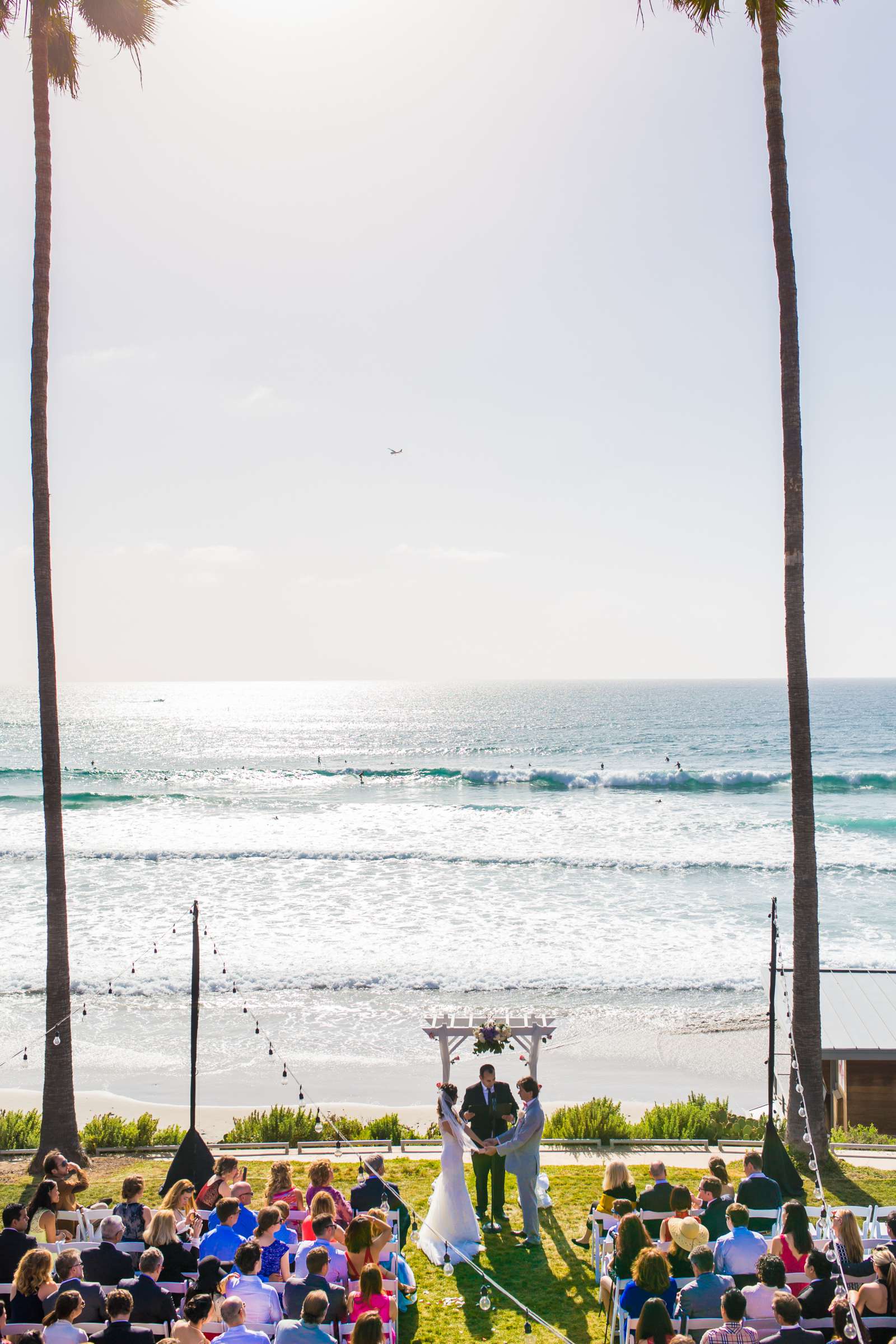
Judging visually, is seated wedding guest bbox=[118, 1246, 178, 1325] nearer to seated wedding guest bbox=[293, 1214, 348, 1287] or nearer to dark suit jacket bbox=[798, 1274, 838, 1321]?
seated wedding guest bbox=[293, 1214, 348, 1287]

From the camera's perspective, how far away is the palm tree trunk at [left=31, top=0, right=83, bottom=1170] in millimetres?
10805

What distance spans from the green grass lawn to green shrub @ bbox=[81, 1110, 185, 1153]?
1.41 feet

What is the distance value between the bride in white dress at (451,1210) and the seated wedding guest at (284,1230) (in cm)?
184

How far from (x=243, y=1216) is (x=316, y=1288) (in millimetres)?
1380

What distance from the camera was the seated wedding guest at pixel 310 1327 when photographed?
5605mm

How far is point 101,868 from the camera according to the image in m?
37.4

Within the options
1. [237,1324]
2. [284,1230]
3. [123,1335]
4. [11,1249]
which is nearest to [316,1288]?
[237,1324]

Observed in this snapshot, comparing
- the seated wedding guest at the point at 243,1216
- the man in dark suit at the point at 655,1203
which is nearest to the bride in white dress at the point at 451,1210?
the man in dark suit at the point at 655,1203

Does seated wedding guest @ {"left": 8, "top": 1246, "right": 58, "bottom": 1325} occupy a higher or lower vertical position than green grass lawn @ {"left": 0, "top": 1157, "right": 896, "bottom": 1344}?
higher

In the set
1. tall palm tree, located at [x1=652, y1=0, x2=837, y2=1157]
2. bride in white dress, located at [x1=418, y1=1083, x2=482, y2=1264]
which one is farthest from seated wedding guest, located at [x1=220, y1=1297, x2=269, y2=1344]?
tall palm tree, located at [x1=652, y1=0, x2=837, y2=1157]

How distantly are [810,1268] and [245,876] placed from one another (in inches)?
1230

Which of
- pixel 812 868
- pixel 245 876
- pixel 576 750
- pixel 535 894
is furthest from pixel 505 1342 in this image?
pixel 576 750

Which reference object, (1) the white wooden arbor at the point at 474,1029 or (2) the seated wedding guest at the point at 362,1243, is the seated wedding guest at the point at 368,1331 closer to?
(2) the seated wedding guest at the point at 362,1243

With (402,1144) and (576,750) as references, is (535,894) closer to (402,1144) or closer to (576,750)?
(402,1144)
